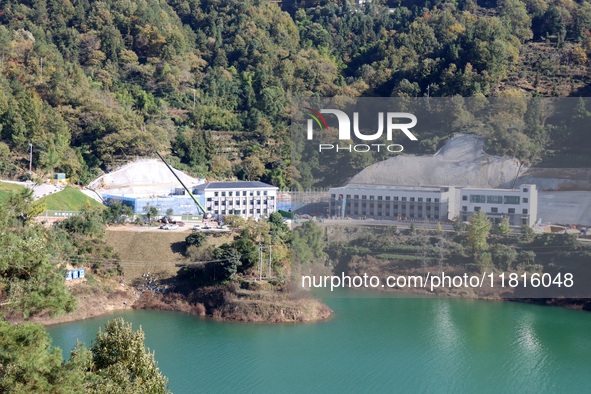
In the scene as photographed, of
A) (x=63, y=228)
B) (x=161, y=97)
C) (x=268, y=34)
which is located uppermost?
(x=268, y=34)

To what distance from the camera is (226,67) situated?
58.4ft

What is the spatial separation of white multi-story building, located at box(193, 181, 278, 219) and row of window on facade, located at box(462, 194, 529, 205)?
406 cm

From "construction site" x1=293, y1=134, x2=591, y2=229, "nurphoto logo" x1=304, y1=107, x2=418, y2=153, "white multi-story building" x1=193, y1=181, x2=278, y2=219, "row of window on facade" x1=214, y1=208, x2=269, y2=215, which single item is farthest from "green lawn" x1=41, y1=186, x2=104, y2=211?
"nurphoto logo" x1=304, y1=107, x2=418, y2=153

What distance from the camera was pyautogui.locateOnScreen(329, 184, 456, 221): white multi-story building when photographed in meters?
9.20

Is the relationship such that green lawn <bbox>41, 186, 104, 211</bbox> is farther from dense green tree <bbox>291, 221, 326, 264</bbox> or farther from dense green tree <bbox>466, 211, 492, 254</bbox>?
dense green tree <bbox>466, 211, 492, 254</bbox>

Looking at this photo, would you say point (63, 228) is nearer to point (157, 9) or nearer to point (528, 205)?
point (528, 205)

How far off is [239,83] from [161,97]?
5.25 feet

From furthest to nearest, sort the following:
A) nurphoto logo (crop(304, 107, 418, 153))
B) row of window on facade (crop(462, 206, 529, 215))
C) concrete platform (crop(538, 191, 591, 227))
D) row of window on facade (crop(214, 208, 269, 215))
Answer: row of window on facade (crop(214, 208, 269, 215))
concrete platform (crop(538, 191, 591, 227))
row of window on facade (crop(462, 206, 529, 215))
nurphoto logo (crop(304, 107, 418, 153))

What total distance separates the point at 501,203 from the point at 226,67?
9.59 meters

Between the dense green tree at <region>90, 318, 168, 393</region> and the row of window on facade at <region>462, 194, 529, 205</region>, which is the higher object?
the row of window on facade at <region>462, 194, 529, 205</region>

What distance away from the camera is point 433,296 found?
10.2 m

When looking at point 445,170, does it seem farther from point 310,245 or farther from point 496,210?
point 310,245

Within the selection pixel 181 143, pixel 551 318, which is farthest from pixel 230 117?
pixel 551 318

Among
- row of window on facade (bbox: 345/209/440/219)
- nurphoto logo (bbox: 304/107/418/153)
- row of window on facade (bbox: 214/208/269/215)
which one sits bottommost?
row of window on facade (bbox: 214/208/269/215)
